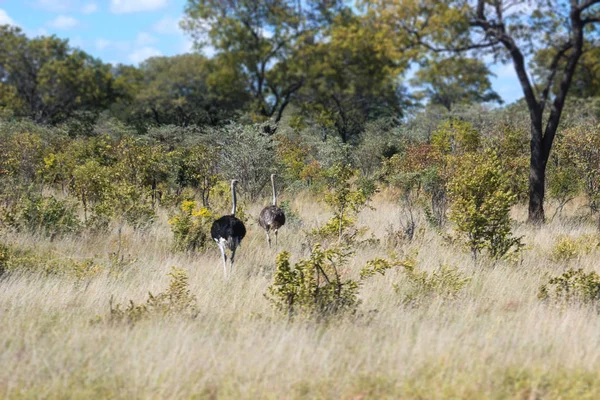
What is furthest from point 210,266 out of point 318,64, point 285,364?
point 318,64

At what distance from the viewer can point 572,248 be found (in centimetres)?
817

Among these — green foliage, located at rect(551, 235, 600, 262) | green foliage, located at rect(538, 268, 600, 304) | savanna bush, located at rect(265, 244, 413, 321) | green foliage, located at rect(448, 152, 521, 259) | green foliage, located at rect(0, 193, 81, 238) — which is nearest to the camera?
savanna bush, located at rect(265, 244, 413, 321)

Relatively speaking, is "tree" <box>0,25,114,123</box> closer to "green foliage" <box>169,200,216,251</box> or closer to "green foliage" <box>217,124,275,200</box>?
"green foliage" <box>217,124,275,200</box>

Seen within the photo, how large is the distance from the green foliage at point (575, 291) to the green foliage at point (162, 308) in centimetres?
366

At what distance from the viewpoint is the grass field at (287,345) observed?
3.84 m

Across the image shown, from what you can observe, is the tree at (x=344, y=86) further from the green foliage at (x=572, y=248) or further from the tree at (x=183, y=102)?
the green foliage at (x=572, y=248)

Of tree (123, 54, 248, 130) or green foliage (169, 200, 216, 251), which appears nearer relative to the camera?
green foliage (169, 200, 216, 251)

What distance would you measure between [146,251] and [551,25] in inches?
339

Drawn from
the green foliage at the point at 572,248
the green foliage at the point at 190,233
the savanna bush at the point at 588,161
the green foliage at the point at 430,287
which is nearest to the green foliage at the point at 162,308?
the green foliage at the point at 430,287

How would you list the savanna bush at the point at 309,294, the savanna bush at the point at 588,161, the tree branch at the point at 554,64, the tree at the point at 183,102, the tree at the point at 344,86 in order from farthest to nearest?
the tree at the point at 183,102, the tree at the point at 344,86, the savanna bush at the point at 588,161, the tree branch at the point at 554,64, the savanna bush at the point at 309,294

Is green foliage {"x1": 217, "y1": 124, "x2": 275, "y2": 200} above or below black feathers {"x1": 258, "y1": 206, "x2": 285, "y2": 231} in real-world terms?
above

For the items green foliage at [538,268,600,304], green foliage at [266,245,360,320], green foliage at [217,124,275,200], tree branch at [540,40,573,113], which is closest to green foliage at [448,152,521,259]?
green foliage at [538,268,600,304]

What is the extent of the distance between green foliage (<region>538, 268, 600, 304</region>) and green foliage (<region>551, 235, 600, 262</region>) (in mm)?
1794

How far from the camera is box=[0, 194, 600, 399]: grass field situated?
3.84m
